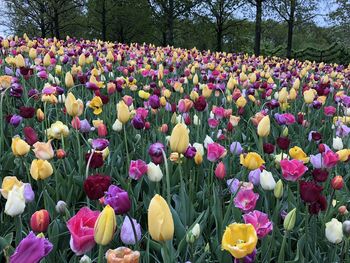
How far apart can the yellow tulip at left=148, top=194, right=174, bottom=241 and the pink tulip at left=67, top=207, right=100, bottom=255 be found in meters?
0.15

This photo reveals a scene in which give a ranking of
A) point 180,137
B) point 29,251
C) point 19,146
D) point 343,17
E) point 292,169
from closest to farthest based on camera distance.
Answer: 1. point 29,251
2. point 180,137
3. point 292,169
4. point 19,146
5. point 343,17

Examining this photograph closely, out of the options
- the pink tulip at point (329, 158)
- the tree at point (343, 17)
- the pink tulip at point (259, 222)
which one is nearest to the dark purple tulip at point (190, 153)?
the pink tulip at point (329, 158)

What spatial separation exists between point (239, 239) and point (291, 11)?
22528mm

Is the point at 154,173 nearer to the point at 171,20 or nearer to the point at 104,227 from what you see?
the point at 104,227

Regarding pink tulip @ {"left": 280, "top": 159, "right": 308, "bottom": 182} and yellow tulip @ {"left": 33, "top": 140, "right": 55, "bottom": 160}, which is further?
yellow tulip @ {"left": 33, "top": 140, "right": 55, "bottom": 160}

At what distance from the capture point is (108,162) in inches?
98.8

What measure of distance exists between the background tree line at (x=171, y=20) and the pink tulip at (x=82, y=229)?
20817mm

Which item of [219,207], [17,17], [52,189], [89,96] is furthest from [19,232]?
[17,17]

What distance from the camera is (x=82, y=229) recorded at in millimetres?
1131

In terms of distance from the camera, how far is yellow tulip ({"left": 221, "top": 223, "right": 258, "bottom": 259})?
43.8 inches

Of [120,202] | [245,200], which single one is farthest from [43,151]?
[245,200]

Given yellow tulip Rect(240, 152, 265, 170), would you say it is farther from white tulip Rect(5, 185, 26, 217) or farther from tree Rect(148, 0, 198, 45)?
tree Rect(148, 0, 198, 45)

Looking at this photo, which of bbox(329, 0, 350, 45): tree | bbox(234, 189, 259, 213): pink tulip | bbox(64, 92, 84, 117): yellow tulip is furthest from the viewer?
bbox(329, 0, 350, 45): tree

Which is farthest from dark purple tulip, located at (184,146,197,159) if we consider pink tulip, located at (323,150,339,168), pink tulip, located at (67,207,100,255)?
pink tulip, located at (67,207,100,255)
